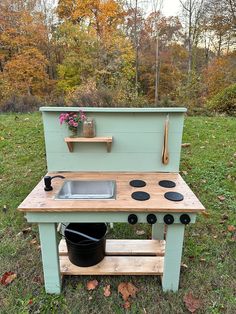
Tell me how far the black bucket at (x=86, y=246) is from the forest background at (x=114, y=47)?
8.09m

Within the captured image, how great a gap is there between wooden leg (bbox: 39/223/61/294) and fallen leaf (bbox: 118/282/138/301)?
449 mm

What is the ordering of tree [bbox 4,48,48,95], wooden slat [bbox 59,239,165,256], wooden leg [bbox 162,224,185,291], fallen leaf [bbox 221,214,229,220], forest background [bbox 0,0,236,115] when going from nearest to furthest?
1. wooden leg [bbox 162,224,185,291]
2. wooden slat [bbox 59,239,165,256]
3. fallen leaf [bbox 221,214,229,220]
4. forest background [bbox 0,0,236,115]
5. tree [bbox 4,48,48,95]

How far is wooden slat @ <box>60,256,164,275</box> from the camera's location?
1.76 meters

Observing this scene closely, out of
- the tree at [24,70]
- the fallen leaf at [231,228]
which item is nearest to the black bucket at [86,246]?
the fallen leaf at [231,228]

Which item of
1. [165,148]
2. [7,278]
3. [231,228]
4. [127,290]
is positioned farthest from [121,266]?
[231,228]

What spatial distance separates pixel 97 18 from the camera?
11.4 metres

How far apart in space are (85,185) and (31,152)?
2.49 metres

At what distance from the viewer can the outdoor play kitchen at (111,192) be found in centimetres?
148

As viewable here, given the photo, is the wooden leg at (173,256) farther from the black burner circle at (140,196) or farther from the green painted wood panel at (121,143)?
the green painted wood panel at (121,143)

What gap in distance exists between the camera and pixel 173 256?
1609 millimetres

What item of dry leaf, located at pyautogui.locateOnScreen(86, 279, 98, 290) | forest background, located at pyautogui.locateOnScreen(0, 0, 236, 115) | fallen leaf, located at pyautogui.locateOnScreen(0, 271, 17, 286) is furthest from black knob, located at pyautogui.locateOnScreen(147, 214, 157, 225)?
forest background, located at pyautogui.locateOnScreen(0, 0, 236, 115)

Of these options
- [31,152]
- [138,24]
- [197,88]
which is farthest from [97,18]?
[31,152]

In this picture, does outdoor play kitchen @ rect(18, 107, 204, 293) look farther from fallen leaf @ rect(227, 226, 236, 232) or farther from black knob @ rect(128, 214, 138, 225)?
fallen leaf @ rect(227, 226, 236, 232)

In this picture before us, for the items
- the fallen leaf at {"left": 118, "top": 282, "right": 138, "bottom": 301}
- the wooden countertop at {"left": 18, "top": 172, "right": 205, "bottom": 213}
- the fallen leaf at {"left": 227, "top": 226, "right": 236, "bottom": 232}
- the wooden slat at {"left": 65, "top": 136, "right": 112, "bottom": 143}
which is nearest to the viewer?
the wooden countertop at {"left": 18, "top": 172, "right": 205, "bottom": 213}
